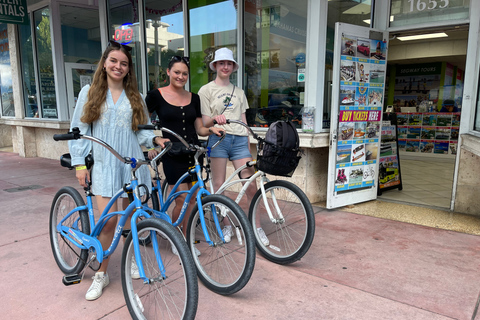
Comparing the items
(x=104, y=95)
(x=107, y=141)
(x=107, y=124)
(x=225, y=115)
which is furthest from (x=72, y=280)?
(x=225, y=115)

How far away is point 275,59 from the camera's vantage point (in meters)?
5.30

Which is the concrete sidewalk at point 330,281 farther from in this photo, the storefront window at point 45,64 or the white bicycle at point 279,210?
the storefront window at point 45,64

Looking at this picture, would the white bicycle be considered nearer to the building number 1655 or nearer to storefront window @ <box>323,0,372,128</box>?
storefront window @ <box>323,0,372,128</box>

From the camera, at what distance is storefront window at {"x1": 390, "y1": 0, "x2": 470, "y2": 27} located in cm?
429

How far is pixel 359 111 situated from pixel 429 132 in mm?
6977

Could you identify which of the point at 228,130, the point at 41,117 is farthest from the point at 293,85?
the point at 41,117

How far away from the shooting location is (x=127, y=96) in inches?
104

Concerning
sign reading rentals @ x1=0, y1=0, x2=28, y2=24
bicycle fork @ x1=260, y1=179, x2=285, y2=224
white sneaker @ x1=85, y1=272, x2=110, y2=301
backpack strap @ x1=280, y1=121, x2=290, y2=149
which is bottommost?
white sneaker @ x1=85, y1=272, x2=110, y2=301

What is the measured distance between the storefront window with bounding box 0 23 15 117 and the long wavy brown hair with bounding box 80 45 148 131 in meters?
9.29

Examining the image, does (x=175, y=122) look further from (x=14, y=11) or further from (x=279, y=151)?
(x=14, y=11)

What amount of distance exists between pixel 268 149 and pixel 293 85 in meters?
2.56

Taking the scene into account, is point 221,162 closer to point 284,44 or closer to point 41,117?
point 284,44

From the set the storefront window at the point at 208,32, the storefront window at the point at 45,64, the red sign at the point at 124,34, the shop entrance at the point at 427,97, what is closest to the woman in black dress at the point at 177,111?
the storefront window at the point at 208,32

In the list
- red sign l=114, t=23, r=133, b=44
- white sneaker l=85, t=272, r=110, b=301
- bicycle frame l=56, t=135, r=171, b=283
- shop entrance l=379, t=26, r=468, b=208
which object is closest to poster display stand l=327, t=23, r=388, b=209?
bicycle frame l=56, t=135, r=171, b=283
